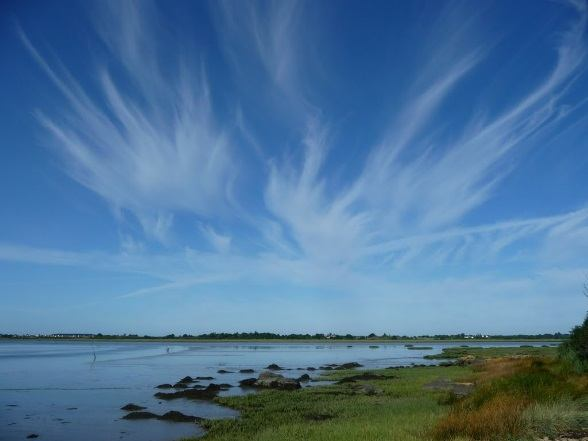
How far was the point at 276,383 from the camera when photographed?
141 feet

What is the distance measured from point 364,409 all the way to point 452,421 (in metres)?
10.7

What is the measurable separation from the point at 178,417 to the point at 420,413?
13.8 m

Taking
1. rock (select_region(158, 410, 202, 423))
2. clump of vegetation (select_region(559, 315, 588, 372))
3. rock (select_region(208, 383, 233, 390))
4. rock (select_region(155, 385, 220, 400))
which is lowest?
rock (select_region(158, 410, 202, 423))

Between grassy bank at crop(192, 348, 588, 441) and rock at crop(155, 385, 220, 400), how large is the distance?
13.4ft

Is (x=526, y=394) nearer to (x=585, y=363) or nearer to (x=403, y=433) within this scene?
(x=403, y=433)

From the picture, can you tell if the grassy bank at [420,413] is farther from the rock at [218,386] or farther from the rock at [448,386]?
the rock at [218,386]

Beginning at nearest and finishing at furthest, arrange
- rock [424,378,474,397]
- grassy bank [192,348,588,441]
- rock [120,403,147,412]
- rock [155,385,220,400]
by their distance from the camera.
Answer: grassy bank [192,348,588,441]
rock [120,403,147,412]
rock [424,378,474,397]
rock [155,385,220,400]

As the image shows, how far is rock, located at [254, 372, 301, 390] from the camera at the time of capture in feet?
136

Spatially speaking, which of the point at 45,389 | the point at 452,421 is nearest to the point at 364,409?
the point at 452,421

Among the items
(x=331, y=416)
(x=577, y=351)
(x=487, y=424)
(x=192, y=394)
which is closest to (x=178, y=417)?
(x=331, y=416)

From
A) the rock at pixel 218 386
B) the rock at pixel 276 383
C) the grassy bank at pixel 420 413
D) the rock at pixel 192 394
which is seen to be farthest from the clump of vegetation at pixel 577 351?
the rock at pixel 218 386

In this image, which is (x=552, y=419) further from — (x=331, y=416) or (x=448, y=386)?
(x=448, y=386)

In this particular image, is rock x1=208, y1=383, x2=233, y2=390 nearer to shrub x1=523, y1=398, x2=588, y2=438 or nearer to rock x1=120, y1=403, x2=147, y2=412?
rock x1=120, y1=403, x2=147, y2=412

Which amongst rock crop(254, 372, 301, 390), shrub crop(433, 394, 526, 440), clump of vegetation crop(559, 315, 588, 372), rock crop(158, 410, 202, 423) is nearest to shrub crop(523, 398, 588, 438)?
shrub crop(433, 394, 526, 440)
